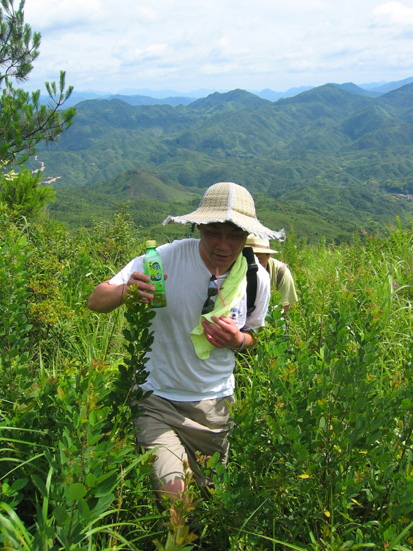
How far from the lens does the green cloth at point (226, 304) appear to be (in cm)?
225

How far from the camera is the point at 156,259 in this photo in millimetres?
2025

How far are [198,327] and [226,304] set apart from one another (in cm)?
21

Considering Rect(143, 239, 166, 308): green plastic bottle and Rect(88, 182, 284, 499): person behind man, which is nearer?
Rect(143, 239, 166, 308): green plastic bottle

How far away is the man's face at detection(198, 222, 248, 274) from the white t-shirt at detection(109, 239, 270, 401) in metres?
0.10

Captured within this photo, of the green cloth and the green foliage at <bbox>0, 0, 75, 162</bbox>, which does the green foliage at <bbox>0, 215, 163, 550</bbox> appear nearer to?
the green cloth

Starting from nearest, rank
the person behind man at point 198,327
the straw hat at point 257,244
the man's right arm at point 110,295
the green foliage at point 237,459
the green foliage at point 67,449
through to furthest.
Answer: the green foliage at point 67,449
the green foliage at point 237,459
the man's right arm at point 110,295
the person behind man at point 198,327
the straw hat at point 257,244

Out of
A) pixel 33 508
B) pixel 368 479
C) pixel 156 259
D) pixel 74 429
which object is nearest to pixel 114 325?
pixel 156 259

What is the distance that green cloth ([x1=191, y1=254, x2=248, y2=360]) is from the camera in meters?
2.25

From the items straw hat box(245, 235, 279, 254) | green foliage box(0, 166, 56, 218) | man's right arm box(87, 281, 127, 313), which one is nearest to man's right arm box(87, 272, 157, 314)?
man's right arm box(87, 281, 127, 313)

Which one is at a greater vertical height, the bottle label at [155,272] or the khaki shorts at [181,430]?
the bottle label at [155,272]

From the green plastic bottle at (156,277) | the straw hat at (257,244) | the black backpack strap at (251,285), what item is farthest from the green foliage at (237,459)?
the straw hat at (257,244)

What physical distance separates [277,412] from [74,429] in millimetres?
835

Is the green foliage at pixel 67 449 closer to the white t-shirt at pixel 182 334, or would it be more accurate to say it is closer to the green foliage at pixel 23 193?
the white t-shirt at pixel 182 334

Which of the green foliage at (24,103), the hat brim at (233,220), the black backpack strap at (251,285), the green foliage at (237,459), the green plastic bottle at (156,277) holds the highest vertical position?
the green foliage at (24,103)
